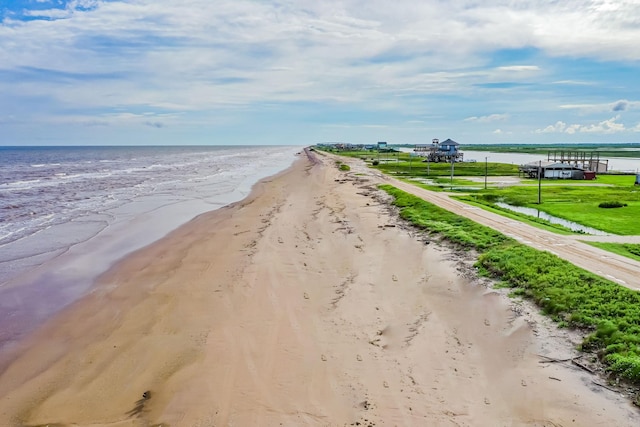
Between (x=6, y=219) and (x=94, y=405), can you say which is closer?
(x=94, y=405)

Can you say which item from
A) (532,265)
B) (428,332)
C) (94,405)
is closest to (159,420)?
(94,405)

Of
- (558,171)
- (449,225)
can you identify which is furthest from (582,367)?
(558,171)

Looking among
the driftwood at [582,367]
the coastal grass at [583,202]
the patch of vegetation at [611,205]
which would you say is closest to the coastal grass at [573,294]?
the driftwood at [582,367]

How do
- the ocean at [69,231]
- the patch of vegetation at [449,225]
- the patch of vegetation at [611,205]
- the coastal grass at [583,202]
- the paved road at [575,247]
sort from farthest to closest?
the patch of vegetation at [611,205], the coastal grass at [583,202], the patch of vegetation at [449,225], the ocean at [69,231], the paved road at [575,247]

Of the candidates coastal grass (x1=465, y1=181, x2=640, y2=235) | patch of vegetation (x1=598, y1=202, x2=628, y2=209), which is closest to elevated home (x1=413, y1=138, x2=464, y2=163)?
coastal grass (x1=465, y1=181, x2=640, y2=235)

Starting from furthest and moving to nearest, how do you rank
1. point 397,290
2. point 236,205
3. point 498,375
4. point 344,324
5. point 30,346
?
point 236,205, point 397,290, point 344,324, point 30,346, point 498,375

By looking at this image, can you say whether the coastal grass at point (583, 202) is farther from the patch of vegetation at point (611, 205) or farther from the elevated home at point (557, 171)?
the elevated home at point (557, 171)

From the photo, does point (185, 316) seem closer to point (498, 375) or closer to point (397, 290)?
point (397, 290)

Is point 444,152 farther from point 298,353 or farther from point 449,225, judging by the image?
point 298,353
